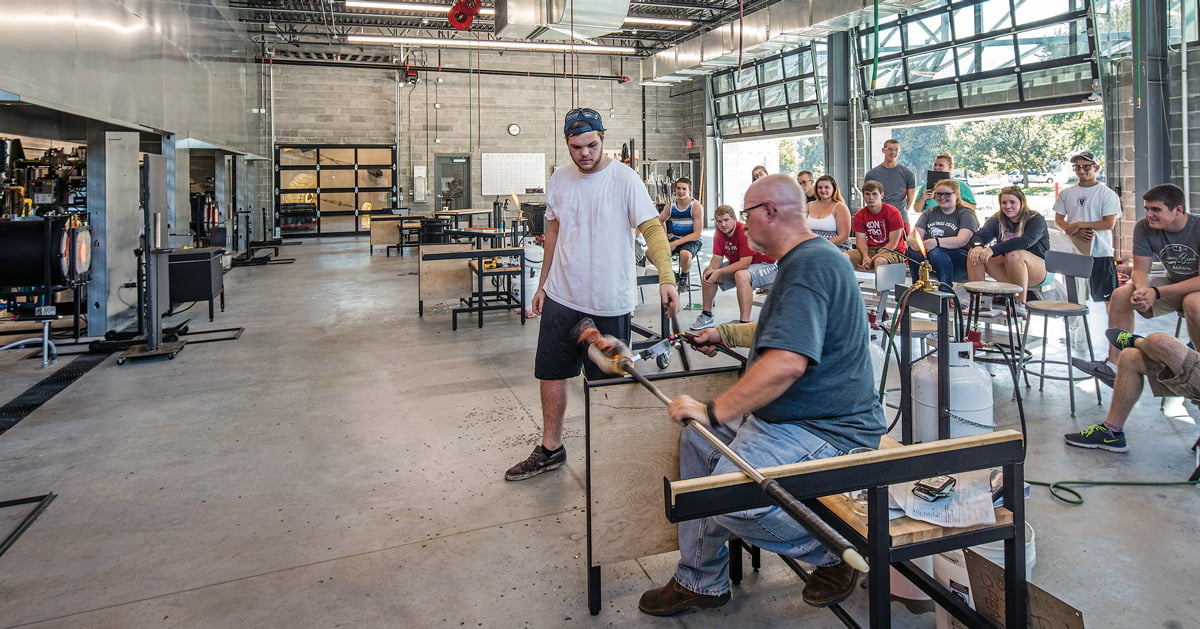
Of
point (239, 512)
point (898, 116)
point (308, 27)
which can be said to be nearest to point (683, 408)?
point (239, 512)

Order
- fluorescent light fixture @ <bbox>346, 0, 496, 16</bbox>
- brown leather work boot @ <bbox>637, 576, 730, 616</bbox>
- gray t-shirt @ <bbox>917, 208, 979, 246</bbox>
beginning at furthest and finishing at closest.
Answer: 1. fluorescent light fixture @ <bbox>346, 0, 496, 16</bbox>
2. gray t-shirt @ <bbox>917, 208, 979, 246</bbox>
3. brown leather work boot @ <bbox>637, 576, 730, 616</bbox>

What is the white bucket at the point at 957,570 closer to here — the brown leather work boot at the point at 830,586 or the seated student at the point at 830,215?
the brown leather work boot at the point at 830,586

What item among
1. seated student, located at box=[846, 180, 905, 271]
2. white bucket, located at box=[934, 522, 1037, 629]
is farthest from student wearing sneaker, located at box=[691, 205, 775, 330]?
white bucket, located at box=[934, 522, 1037, 629]

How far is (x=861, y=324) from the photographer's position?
186cm

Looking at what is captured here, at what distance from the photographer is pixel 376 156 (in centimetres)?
1750

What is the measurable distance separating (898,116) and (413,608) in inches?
472

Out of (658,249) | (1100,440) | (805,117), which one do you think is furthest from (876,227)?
(805,117)

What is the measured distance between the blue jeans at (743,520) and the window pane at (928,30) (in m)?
10.8

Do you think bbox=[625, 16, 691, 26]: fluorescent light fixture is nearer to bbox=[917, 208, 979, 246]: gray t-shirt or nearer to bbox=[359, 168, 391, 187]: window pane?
bbox=[359, 168, 391, 187]: window pane

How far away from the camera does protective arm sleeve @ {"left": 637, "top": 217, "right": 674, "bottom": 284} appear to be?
2908 millimetres

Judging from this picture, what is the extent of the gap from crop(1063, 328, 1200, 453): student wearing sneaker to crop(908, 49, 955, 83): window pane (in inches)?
337

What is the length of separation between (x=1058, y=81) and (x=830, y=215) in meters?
4.99

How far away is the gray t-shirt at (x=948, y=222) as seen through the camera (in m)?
5.82

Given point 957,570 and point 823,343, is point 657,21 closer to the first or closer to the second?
point 823,343
